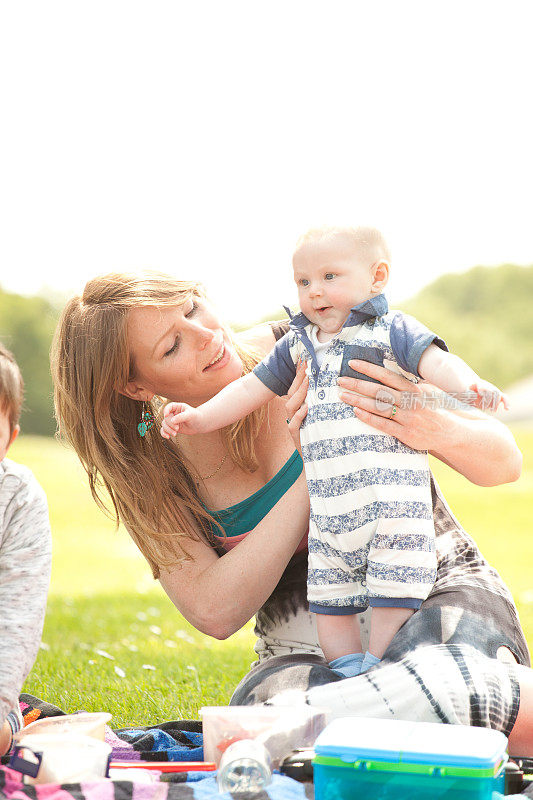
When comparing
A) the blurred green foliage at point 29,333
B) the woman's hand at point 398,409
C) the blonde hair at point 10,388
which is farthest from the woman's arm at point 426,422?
A: the blurred green foliage at point 29,333

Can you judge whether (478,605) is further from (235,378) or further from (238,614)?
(235,378)

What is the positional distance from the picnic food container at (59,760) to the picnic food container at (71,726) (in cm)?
13

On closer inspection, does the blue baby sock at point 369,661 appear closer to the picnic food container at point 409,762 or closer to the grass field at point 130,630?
the picnic food container at point 409,762

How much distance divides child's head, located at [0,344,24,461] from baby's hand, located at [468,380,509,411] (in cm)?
110

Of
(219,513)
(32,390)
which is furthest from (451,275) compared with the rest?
(219,513)

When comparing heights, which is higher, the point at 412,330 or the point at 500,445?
the point at 412,330

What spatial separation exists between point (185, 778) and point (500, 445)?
117cm

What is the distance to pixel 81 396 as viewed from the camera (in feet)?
9.39

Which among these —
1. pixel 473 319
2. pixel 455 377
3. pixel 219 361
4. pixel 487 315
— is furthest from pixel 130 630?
pixel 487 315

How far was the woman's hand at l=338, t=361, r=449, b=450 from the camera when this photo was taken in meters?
2.34

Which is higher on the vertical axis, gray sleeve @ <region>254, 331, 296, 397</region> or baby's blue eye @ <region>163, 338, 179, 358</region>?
baby's blue eye @ <region>163, 338, 179, 358</region>

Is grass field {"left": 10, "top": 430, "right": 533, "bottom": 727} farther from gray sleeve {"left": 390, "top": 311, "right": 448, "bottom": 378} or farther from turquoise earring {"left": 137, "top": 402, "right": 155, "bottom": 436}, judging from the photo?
gray sleeve {"left": 390, "top": 311, "right": 448, "bottom": 378}

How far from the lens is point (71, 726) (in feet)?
7.64

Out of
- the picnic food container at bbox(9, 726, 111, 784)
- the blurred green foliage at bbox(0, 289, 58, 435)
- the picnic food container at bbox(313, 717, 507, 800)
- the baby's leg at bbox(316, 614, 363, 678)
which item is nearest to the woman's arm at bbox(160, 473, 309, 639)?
the baby's leg at bbox(316, 614, 363, 678)
